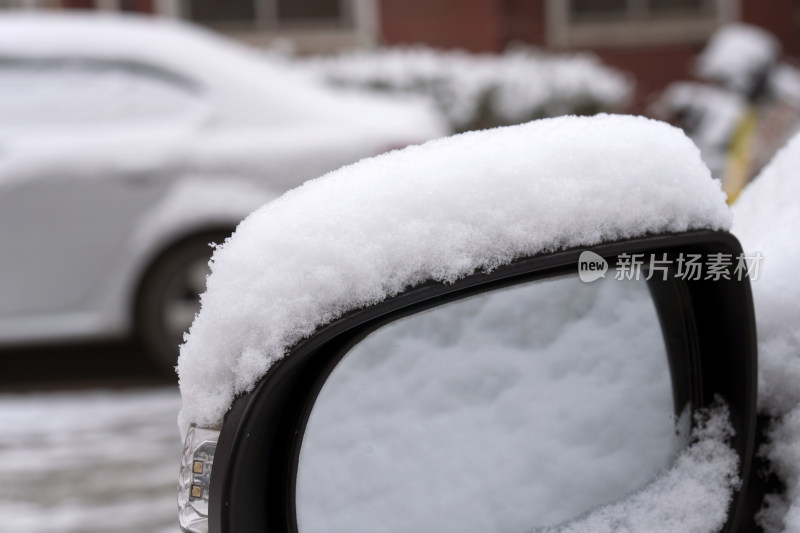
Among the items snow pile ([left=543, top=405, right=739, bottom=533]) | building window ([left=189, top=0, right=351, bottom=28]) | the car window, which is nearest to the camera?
snow pile ([left=543, top=405, right=739, bottom=533])

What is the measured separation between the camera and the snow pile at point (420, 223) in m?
0.85

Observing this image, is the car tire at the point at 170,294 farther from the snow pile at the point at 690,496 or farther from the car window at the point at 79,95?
the snow pile at the point at 690,496

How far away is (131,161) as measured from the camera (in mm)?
4531

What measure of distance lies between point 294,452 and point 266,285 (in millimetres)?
184

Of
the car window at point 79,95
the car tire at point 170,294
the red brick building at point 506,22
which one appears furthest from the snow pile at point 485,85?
the car tire at point 170,294

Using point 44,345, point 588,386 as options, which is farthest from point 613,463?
point 44,345

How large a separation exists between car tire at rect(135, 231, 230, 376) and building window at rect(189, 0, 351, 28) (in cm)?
682

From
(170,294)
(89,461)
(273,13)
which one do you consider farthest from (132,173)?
(273,13)

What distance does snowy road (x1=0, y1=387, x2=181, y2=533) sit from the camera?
3092 millimetres

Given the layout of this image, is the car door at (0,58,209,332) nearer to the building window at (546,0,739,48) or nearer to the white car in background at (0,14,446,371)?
the white car in background at (0,14,446,371)

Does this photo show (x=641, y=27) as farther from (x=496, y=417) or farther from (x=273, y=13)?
(x=496, y=417)

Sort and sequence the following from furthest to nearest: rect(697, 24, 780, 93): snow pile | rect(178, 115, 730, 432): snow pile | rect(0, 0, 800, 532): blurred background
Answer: rect(697, 24, 780, 93): snow pile
rect(0, 0, 800, 532): blurred background
rect(178, 115, 730, 432): snow pile

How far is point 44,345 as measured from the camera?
5.59 meters

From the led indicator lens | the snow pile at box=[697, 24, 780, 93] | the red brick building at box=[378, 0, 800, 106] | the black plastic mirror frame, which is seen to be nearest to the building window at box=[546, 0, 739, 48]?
the red brick building at box=[378, 0, 800, 106]
